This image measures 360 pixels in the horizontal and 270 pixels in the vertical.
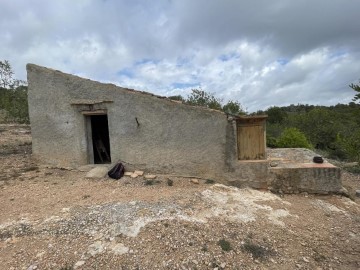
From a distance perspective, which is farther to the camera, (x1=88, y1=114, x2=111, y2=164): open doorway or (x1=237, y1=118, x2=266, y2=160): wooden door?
(x1=88, y1=114, x2=111, y2=164): open doorway

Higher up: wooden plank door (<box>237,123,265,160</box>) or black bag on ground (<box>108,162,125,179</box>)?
wooden plank door (<box>237,123,265,160</box>)

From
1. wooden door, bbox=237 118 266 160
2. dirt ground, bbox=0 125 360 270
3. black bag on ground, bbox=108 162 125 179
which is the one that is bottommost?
dirt ground, bbox=0 125 360 270

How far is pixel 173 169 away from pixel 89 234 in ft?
11.1

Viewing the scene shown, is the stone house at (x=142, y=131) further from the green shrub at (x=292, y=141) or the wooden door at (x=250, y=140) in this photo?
the green shrub at (x=292, y=141)

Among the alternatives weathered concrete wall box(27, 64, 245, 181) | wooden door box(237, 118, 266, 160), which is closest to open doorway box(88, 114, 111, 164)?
weathered concrete wall box(27, 64, 245, 181)

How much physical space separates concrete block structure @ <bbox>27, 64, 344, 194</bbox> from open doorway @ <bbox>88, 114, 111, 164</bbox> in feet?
3.50

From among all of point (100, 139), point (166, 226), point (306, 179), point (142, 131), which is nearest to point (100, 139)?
point (100, 139)

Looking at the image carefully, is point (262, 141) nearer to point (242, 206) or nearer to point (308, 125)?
point (242, 206)

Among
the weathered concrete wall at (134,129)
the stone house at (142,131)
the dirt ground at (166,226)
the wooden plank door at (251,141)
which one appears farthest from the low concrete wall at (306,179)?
the weathered concrete wall at (134,129)

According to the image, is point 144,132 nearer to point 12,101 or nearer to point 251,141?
point 251,141

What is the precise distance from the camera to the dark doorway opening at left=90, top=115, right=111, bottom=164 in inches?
402

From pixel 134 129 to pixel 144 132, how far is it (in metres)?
0.32

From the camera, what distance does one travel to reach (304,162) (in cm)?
884

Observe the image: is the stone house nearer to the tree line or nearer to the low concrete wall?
the low concrete wall
